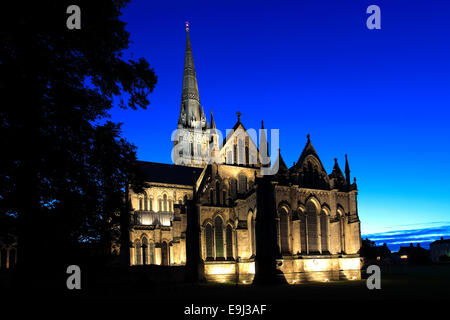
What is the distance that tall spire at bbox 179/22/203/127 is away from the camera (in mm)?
87750

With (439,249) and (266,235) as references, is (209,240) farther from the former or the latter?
(439,249)

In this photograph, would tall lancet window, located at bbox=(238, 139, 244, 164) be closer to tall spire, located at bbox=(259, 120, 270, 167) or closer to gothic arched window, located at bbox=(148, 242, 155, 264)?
tall spire, located at bbox=(259, 120, 270, 167)

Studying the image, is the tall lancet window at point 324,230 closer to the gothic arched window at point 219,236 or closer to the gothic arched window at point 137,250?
the gothic arched window at point 219,236

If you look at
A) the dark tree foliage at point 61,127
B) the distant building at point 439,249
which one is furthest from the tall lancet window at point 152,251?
the distant building at point 439,249

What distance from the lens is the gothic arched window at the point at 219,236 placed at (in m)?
43.9

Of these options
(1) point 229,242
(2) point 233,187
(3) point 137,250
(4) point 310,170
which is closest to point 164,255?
(3) point 137,250

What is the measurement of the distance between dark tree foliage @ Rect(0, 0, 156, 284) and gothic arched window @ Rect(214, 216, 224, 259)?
105 feet

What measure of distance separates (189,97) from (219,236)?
50520 millimetres

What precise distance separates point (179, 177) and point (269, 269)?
28.8 metres

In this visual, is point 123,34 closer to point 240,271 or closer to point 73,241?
point 73,241

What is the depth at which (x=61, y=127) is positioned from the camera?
11.4 m

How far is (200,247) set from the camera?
4172 centimetres

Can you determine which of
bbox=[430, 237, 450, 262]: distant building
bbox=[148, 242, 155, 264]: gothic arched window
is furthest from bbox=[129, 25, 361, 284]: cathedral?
bbox=[430, 237, 450, 262]: distant building

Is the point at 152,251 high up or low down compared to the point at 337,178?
down
